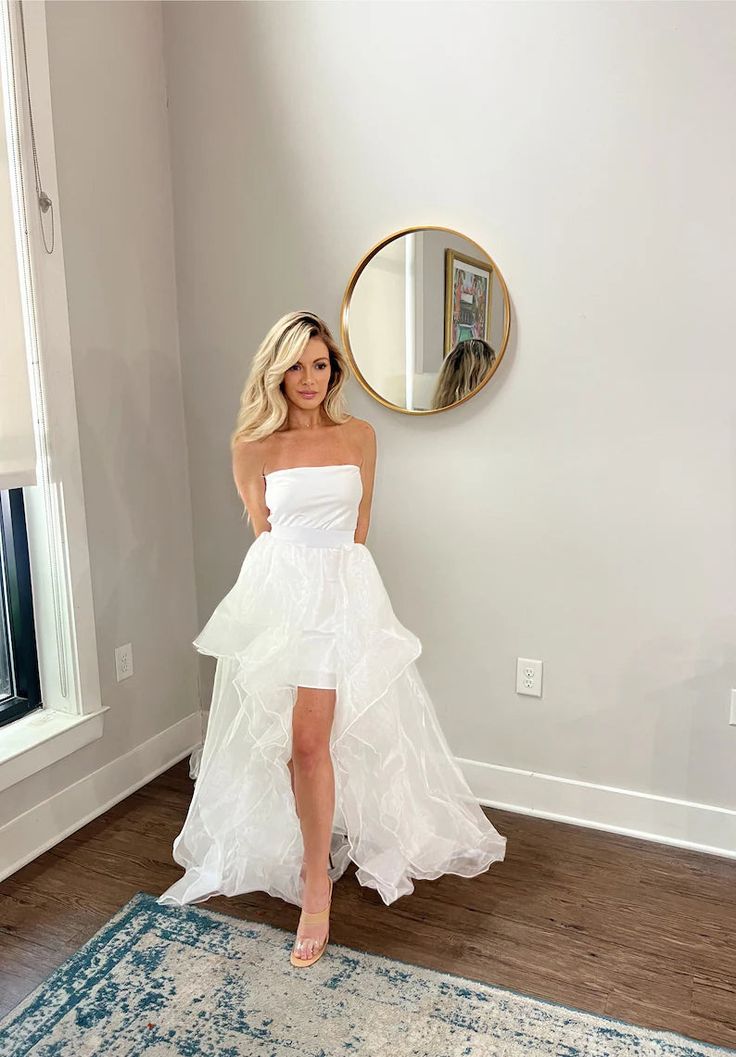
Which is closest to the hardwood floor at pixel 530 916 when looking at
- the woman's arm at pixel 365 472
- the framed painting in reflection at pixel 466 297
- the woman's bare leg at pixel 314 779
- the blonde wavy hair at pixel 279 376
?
the woman's bare leg at pixel 314 779

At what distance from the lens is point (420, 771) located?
7.00 ft

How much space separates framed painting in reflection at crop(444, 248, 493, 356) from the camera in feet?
7.46

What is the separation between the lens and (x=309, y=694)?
6.26 feet

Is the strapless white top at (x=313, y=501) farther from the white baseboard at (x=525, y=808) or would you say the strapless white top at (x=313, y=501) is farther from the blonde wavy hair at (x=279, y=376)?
the white baseboard at (x=525, y=808)

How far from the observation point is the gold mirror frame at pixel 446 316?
7.41 feet

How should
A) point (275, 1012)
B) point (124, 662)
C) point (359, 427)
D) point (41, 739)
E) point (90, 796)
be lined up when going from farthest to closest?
point (124, 662) → point (90, 796) → point (41, 739) → point (359, 427) → point (275, 1012)

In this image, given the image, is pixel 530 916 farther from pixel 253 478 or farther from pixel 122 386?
pixel 122 386

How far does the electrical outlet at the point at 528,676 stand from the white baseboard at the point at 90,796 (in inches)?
49.2

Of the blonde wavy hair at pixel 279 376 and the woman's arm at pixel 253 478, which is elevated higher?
the blonde wavy hair at pixel 279 376

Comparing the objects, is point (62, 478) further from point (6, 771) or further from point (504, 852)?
point (504, 852)

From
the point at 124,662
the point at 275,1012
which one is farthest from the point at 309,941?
the point at 124,662

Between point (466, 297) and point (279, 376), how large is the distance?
713mm

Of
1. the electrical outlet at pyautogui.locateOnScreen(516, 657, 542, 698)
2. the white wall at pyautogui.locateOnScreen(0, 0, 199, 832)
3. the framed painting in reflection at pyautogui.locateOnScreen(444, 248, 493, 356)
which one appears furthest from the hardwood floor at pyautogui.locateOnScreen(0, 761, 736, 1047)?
the framed painting in reflection at pyautogui.locateOnScreen(444, 248, 493, 356)

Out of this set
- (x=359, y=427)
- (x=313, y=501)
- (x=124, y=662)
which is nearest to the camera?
(x=313, y=501)
